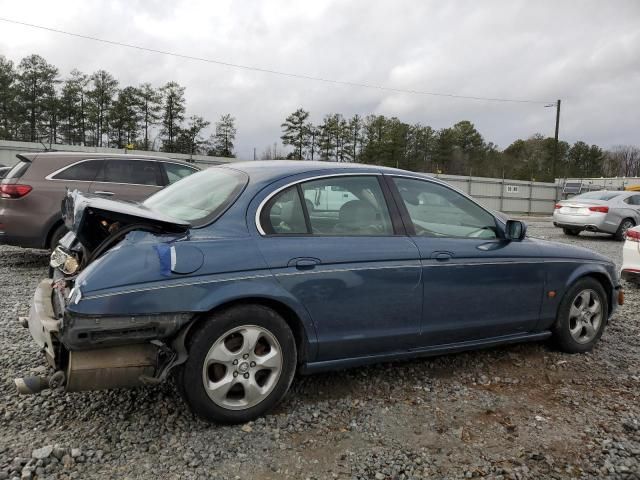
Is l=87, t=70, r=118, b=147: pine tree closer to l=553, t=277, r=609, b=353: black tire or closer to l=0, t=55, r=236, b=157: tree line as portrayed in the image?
l=0, t=55, r=236, b=157: tree line

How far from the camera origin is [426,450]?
2.81m

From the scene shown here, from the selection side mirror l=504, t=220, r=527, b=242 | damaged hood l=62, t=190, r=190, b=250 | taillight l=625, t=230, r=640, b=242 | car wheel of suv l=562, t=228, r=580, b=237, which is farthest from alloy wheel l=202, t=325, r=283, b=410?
car wheel of suv l=562, t=228, r=580, b=237

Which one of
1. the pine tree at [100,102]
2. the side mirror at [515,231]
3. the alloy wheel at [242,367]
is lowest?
the alloy wheel at [242,367]

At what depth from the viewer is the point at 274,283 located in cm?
295

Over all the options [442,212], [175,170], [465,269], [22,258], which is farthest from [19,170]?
[465,269]

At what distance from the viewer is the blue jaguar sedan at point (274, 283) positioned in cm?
270

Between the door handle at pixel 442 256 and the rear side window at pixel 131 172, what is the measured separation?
18.8 feet

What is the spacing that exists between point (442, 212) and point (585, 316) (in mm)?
1686

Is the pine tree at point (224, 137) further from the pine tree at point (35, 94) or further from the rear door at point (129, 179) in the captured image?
the rear door at point (129, 179)

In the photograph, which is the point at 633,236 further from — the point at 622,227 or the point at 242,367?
the point at 622,227

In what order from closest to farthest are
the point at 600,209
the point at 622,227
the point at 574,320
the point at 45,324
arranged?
the point at 45,324
the point at 574,320
the point at 600,209
the point at 622,227

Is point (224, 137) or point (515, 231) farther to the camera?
point (224, 137)

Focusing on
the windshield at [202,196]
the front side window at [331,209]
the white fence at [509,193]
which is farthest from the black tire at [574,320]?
the white fence at [509,193]

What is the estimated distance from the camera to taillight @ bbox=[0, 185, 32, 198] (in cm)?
686
